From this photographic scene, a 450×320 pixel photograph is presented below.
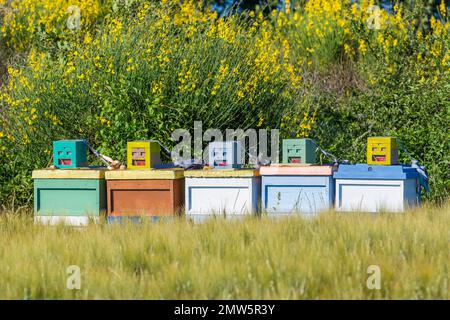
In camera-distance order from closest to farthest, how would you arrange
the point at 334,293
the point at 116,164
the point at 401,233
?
the point at 334,293 → the point at 401,233 → the point at 116,164

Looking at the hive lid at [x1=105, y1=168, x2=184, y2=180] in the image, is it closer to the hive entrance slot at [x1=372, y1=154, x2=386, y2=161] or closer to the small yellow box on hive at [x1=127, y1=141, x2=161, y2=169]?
the small yellow box on hive at [x1=127, y1=141, x2=161, y2=169]

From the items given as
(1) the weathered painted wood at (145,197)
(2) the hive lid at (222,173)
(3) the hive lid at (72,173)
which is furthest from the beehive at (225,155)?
(3) the hive lid at (72,173)

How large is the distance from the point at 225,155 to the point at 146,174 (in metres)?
0.65

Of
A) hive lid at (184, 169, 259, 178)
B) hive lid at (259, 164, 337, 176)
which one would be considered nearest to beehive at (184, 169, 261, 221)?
hive lid at (184, 169, 259, 178)

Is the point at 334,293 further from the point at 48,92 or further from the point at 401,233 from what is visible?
the point at 48,92

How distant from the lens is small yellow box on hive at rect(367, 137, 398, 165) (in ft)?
19.7

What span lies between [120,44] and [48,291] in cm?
443

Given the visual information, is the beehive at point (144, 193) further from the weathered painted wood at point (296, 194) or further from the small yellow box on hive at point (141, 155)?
the weathered painted wood at point (296, 194)

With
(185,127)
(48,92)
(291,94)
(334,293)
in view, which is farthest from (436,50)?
(334,293)

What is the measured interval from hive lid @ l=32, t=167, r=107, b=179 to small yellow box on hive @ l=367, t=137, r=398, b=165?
2177 mm

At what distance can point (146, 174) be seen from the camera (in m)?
5.99

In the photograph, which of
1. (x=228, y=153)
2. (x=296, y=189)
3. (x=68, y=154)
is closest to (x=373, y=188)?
(x=296, y=189)

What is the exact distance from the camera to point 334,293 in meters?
3.90

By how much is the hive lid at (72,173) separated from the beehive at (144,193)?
3.1 inches
